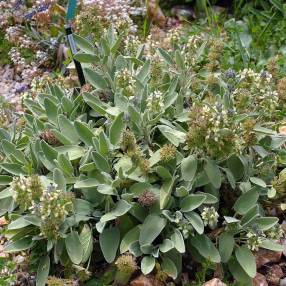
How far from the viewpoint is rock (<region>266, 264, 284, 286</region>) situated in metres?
3.09

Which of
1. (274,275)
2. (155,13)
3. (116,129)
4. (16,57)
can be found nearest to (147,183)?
(116,129)

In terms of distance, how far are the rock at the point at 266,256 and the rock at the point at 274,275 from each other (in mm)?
46

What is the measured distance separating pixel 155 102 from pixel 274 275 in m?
1.09

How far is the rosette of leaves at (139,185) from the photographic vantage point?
2.91 meters

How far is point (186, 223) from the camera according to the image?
2.92m

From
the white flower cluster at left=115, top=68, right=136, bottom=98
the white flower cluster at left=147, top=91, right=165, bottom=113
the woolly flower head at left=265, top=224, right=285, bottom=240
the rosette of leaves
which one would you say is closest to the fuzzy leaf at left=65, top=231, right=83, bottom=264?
the rosette of leaves

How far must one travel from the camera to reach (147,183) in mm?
2994

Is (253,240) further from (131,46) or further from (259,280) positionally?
(131,46)

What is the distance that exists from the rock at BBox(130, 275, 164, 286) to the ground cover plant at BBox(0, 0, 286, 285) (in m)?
0.02

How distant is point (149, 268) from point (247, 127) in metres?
0.86

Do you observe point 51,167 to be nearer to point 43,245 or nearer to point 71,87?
point 43,245

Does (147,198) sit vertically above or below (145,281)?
above

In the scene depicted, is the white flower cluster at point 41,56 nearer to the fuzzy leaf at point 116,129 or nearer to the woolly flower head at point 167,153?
the fuzzy leaf at point 116,129

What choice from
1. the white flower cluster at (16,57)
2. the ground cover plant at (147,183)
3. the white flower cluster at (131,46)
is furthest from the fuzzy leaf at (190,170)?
the white flower cluster at (16,57)
